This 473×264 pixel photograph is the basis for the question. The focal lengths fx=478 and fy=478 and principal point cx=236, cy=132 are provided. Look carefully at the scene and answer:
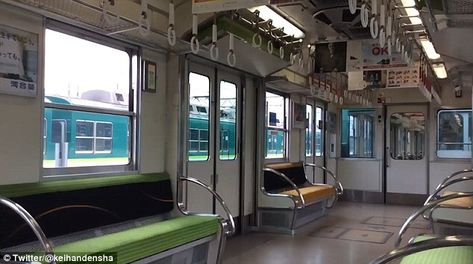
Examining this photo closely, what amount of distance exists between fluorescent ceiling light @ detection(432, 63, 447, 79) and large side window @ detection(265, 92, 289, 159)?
3.12 m

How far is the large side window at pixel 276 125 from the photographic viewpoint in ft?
24.4

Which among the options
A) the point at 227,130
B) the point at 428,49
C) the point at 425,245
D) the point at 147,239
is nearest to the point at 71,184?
the point at 147,239

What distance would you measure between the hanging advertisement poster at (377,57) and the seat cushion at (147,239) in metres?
3.43

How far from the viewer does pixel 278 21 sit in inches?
235

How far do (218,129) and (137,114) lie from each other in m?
1.56

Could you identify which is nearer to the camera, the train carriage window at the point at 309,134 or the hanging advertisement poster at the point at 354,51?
the hanging advertisement poster at the point at 354,51

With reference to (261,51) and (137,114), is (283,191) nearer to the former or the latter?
(261,51)

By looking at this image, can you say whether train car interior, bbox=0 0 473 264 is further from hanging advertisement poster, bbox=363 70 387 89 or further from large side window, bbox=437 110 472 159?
large side window, bbox=437 110 472 159

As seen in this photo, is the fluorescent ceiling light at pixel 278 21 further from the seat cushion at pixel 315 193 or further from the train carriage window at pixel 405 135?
the train carriage window at pixel 405 135

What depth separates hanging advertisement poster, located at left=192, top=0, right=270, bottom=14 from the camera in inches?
129

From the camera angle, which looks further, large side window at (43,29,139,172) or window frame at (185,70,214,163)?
window frame at (185,70,214,163)

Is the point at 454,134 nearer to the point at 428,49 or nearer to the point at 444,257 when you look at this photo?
the point at 428,49

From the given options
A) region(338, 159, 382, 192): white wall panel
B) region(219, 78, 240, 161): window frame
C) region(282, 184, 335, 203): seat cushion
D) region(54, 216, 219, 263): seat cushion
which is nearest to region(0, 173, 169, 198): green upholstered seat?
region(54, 216, 219, 263): seat cushion

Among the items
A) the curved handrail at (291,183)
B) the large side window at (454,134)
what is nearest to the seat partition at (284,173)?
the curved handrail at (291,183)
